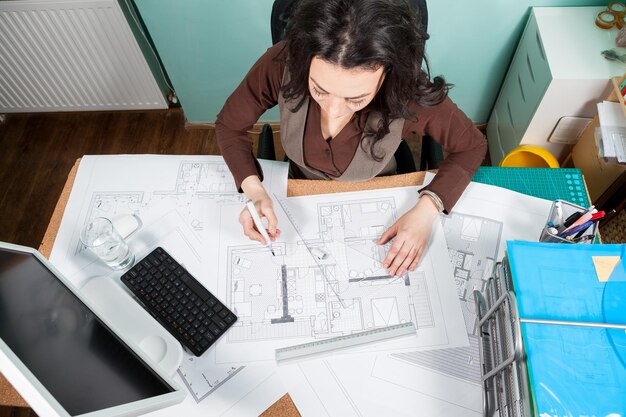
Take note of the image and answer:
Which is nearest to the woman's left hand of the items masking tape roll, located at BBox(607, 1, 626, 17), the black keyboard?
the black keyboard

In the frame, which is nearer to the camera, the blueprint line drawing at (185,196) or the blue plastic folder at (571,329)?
the blue plastic folder at (571,329)

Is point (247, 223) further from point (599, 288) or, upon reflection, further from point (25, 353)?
point (599, 288)

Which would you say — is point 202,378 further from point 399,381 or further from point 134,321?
point 399,381

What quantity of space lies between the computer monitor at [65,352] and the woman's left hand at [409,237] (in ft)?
1.68

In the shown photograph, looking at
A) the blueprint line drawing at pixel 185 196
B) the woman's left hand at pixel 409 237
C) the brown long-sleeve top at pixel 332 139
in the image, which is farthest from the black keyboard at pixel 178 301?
the woman's left hand at pixel 409 237

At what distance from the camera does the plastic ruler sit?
0.91 metres

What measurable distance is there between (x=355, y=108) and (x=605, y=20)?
3.82 ft

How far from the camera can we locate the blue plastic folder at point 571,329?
2.14 feet

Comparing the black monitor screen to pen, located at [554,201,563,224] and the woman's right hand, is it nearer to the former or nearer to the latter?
the woman's right hand

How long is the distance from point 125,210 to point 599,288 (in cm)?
102

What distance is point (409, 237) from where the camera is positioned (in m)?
0.98

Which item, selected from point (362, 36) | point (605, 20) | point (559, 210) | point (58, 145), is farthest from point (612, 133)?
point (58, 145)

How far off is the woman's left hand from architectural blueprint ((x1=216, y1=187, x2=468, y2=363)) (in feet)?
0.07

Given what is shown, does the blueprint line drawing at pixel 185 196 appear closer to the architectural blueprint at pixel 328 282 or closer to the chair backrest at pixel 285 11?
the architectural blueprint at pixel 328 282
